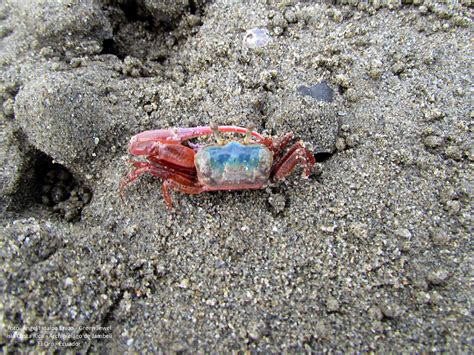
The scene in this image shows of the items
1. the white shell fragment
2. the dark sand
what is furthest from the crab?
the white shell fragment

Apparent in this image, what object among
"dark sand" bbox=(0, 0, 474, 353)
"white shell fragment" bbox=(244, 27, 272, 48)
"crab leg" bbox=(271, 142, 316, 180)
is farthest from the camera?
"white shell fragment" bbox=(244, 27, 272, 48)

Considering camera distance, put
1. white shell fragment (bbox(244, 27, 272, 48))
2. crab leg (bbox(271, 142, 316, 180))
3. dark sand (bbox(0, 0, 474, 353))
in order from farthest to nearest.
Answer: white shell fragment (bbox(244, 27, 272, 48)) → crab leg (bbox(271, 142, 316, 180)) → dark sand (bbox(0, 0, 474, 353))

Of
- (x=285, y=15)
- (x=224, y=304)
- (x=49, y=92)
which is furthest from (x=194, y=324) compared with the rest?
(x=285, y=15)

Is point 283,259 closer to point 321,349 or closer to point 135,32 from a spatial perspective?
point 321,349

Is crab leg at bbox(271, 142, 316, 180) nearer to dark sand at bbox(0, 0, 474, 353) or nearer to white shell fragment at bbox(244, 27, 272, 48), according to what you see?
dark sand at bbox(0, 0, 474, 353)

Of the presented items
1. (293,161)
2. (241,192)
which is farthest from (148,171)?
(293,161)
